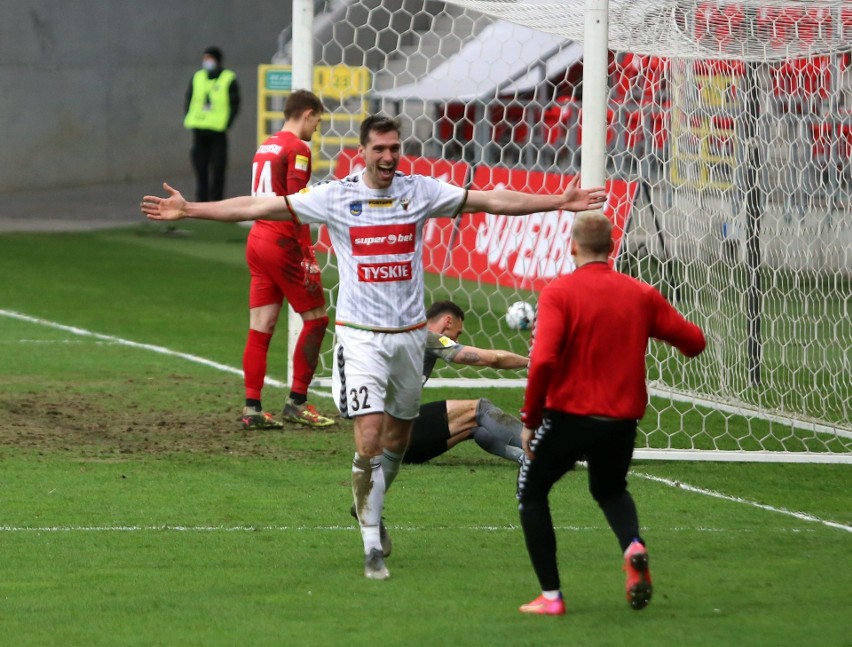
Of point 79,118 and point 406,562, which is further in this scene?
point 79,118

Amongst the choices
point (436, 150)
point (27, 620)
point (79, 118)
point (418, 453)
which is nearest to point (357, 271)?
point (27, 620)

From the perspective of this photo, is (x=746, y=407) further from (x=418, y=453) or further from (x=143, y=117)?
(x=143, y=117)

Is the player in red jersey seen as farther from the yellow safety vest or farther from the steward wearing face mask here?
the yellow safety vest

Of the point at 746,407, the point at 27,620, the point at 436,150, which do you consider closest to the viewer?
the point at 27,620

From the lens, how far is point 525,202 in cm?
663

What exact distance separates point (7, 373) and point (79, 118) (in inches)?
573

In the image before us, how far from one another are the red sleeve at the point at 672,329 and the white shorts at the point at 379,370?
1.16m

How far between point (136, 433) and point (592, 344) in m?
4.62

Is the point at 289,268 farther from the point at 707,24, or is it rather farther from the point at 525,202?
the point at 525,202

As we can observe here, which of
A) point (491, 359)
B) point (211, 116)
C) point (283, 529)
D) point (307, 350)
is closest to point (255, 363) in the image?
point (307, 350)

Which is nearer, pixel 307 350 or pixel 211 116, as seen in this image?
pixel 307 350

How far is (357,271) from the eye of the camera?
6477mm

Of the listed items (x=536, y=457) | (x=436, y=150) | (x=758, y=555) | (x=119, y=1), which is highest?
(x=119, y=1)

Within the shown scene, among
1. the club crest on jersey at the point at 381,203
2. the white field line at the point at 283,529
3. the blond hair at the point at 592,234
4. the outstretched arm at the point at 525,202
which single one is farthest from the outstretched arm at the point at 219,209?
the white field line at the point at 283,529
